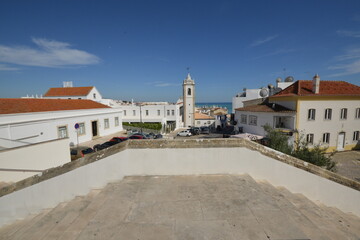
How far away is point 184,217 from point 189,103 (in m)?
46.7

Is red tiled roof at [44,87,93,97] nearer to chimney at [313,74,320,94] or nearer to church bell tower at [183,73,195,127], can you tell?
church bell tower at [183,73,195,127]

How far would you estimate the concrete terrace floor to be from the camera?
8.73 feet

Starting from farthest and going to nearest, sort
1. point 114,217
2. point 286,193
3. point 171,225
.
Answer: point 286,193, point 114,217, point 171,225

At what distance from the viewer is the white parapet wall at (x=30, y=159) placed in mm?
6020

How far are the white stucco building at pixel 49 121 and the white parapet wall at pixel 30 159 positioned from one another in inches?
177

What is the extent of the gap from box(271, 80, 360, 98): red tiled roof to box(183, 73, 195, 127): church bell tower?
2827 centimetres

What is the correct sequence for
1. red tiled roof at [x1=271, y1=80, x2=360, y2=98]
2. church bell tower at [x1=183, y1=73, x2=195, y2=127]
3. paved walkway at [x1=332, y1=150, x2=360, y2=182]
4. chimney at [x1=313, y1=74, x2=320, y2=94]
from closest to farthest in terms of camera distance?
paved walkway at [x1=332, y1=150, x2=360, y2=182] → chimney at [x1=313, y1=74, x2=320, y2=94] → red tiled roof at [x1=271, y1=80, x2=360, y2=98] → church bell tower at [x1=183, y1=73, x2=195, y2=127]

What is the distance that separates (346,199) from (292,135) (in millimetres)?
17587

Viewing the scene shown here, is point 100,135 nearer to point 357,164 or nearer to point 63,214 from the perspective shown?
point 63,214

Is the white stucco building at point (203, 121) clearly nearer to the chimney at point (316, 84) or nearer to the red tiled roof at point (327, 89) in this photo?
the red tiled roof at point (327, 89)

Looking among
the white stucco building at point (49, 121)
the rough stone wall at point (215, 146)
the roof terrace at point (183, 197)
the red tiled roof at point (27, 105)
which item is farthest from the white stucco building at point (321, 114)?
the red tiled roof at point (27, 105)

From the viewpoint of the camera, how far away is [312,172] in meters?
4.79

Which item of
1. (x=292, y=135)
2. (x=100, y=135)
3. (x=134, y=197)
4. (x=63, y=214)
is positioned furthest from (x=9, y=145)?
(x=292, y=135)

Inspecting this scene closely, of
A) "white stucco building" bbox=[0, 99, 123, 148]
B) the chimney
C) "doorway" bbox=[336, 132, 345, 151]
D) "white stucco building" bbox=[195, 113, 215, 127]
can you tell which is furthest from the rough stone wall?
"white stucco building" bbox=[195, 113, 215, 127]
